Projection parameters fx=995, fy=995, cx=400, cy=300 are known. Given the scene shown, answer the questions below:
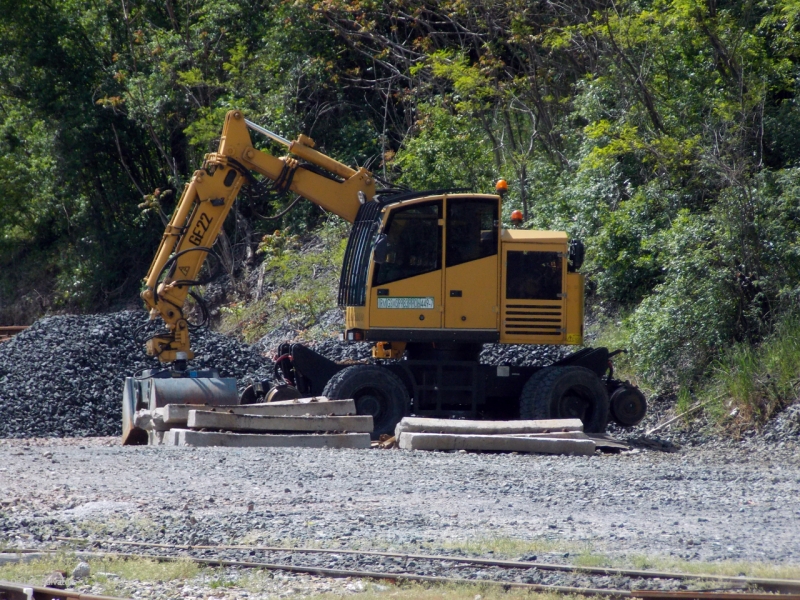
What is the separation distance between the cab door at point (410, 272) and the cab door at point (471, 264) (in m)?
0.15

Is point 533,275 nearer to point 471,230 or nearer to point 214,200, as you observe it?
point 471,230

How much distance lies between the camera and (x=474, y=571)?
589cm

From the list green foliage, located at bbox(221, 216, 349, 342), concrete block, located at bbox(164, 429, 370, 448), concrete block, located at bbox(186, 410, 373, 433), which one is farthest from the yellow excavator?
green foliage, located at bbox(221, 216, 349, 342)

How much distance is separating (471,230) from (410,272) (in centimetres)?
98

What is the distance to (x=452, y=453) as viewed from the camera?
11688mm

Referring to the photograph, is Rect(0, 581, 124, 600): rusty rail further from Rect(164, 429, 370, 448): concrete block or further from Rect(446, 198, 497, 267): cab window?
Rect(446, 198, 497, 267): cab window

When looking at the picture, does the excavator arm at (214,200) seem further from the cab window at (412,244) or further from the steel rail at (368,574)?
the steel rail at (368,574)

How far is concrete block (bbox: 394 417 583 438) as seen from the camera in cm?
1204

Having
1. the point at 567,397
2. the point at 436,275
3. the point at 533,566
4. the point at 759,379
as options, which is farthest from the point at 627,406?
the point at 533,566

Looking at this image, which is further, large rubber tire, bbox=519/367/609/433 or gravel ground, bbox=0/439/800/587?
large rubber tire, bbox=519/367/609/433

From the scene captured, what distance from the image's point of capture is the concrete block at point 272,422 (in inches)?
471

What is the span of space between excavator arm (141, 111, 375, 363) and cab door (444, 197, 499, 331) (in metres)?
1.61

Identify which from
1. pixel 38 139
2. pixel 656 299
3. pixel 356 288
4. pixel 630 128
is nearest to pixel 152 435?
pixel 356 288

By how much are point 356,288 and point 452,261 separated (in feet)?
4.49
